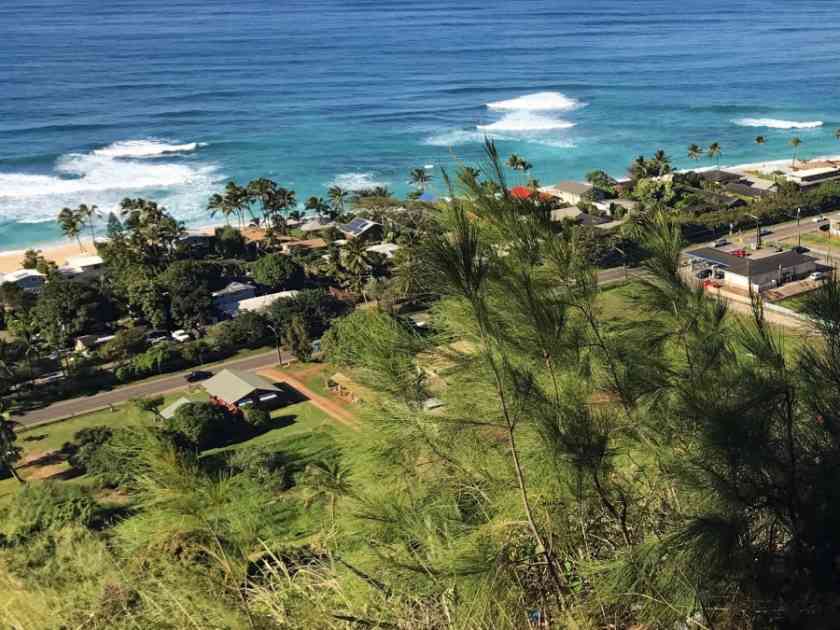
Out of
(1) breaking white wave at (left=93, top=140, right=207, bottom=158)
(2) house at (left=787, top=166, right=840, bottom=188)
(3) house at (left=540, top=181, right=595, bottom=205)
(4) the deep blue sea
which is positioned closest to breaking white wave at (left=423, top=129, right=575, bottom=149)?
(4) the deep blue sea

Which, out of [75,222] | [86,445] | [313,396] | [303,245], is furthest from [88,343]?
[303,245]

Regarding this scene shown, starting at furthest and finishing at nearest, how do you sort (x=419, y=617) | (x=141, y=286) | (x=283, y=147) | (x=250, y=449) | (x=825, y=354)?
(x=283, y=147) < (x=141, y=286) < (x=250, y=449) < (x=825, y=354) < (x=419, y=617)

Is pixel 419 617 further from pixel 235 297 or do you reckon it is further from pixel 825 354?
pixel 235 297

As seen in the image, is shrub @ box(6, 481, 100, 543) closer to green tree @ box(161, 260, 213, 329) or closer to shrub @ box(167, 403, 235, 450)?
shrub @ box(167, 403, 235, 450)

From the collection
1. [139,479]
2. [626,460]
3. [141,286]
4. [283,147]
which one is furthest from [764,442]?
[283,147]

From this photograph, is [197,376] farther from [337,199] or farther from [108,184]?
[108,184]
